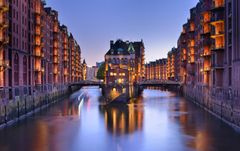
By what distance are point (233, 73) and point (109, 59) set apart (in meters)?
107

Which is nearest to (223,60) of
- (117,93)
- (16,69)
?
(16,69)

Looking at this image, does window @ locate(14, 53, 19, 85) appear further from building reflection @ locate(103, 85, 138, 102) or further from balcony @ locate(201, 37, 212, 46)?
balcony @ locate(201, 37, 212, 46)

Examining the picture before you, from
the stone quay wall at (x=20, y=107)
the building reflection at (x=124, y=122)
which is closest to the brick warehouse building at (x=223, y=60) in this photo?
the building reflection at (x=124, y=122)

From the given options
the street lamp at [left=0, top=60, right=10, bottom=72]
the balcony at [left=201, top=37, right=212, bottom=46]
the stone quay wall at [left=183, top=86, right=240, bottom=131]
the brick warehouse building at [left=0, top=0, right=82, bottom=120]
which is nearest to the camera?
the stone quay wall at [left=183, top=86, right=240, bottom=131]

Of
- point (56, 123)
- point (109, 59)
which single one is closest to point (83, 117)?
point (56, 123)

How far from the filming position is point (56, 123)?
57.3 meters

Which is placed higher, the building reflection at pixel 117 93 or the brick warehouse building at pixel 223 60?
the brick warehouse building at pixel 223 60

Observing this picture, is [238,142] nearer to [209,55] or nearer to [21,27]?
[209,55]

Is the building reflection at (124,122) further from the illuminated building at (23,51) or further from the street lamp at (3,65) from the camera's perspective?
the street lamp at (3,65)

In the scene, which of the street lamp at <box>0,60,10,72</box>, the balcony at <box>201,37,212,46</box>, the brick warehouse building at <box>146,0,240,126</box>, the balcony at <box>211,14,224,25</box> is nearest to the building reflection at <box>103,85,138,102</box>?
the brick warehouse building at <box>146,0,240,126</box>

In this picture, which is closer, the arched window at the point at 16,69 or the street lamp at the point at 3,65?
the street lamp at the point at 3,65

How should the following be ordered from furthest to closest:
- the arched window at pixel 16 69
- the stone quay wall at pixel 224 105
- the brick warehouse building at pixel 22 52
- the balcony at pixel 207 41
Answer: the balcony at pixel 207 41
the arched window at pixel 16 69
the brick warehouse building at pixel 22 52
the stone quay wall at pixel 224 105

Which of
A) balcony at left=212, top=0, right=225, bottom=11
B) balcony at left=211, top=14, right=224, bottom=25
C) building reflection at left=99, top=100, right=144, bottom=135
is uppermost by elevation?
balcony at left=212, top=0, right=225, bottom=11

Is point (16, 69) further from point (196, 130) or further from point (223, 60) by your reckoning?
point (223, 60)
